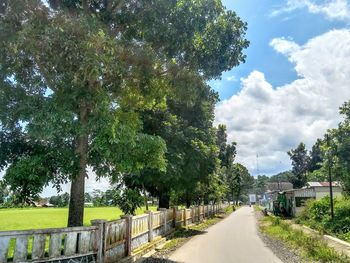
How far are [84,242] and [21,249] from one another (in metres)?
2.06

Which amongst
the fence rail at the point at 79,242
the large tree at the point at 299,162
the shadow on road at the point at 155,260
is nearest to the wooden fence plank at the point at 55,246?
the fence rail at the point at 79,242

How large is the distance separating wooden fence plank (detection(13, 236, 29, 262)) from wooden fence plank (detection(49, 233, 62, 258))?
726 millimetres

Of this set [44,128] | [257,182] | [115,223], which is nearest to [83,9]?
[44,128]

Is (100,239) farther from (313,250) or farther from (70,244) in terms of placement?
(313,250)

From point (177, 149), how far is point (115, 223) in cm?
1102

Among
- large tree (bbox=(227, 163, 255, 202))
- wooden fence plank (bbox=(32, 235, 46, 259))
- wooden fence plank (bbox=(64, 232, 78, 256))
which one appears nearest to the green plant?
Answer: wooden fence plank (bbox=(64, 232, 78, 256))

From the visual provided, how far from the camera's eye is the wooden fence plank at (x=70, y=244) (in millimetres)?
8742

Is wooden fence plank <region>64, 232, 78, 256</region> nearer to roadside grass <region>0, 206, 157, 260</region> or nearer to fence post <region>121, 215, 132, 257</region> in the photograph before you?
roadside grass <region>0, 206, 157, 260</region>

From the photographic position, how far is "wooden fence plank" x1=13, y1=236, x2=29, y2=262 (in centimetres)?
748

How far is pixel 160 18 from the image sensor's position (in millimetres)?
11086

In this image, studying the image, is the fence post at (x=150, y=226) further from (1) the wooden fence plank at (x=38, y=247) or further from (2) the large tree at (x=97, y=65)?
(1) the wooden fence plank at (x=38, y=247)

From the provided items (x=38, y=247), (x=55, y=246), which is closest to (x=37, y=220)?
(x=55, y=246)

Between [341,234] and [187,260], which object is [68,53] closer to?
[187,260]

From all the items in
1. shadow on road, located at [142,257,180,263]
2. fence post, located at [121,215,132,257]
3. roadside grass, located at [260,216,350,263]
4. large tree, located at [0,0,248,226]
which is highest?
large tree, located at [0,0,248,226]
